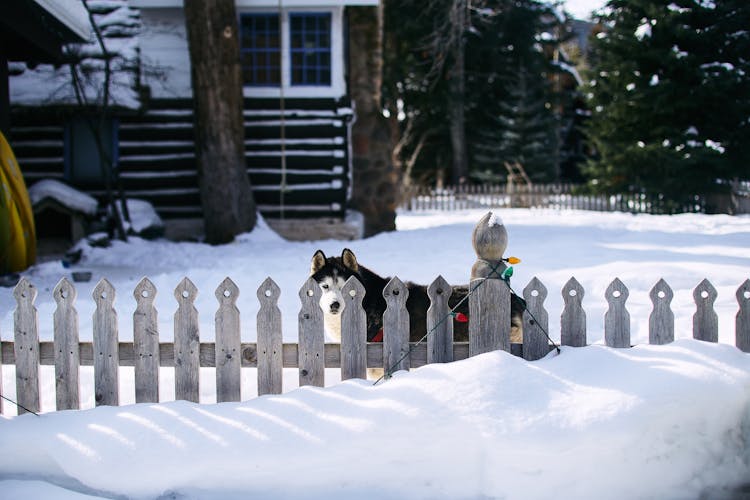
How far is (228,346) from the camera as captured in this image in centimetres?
429

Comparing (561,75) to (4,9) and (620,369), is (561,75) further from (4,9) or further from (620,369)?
(620,369)

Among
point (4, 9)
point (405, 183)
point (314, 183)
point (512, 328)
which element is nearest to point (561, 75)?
point (405, 183)

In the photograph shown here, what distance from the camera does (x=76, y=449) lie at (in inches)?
151

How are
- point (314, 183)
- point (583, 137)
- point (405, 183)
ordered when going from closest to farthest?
1. point (314, 183)
2. point (405, 183)
3. point (583, 137)

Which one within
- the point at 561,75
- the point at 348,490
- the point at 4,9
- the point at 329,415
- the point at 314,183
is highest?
the point at 561,75

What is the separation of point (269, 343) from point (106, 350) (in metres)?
1.00

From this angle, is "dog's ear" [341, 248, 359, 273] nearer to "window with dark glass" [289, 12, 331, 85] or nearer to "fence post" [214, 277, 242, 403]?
"fence post" [214, 277, 242, 403]

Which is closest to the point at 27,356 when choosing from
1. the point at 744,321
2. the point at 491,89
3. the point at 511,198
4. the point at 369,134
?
the point at 744,321

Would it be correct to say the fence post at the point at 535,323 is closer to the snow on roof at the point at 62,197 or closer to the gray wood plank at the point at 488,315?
the gray wood plank at the point at 488,315

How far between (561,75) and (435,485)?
3972 cm

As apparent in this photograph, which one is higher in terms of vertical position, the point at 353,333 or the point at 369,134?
the point at 369,134

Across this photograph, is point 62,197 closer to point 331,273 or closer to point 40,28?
point 40,28

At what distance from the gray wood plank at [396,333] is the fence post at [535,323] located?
28.0 inches

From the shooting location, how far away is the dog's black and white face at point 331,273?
488 centimetres
